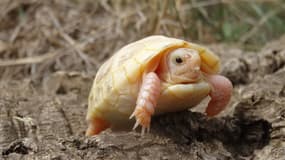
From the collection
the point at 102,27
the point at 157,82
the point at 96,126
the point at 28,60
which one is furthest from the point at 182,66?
the point at 102,27

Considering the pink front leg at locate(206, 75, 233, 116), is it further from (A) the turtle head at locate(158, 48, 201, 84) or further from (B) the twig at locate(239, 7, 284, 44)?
(B) the twig at locate(239, 7, 284, 44)

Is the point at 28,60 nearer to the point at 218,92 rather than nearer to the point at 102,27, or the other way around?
the point at 102,27

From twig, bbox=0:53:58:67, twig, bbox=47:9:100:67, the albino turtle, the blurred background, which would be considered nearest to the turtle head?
the albino turtle

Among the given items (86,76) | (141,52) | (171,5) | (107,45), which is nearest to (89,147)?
(141,52)

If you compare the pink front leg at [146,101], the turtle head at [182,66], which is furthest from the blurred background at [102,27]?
the pink front leg at [146,101]

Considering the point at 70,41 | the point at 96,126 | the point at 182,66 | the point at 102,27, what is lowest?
the point at 96,126

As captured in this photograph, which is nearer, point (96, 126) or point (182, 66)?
point (182, 66)

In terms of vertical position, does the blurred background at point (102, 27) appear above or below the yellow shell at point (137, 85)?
above

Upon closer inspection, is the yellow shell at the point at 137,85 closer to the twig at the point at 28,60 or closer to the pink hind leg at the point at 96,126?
the pink hind leg at the point at 96,126
